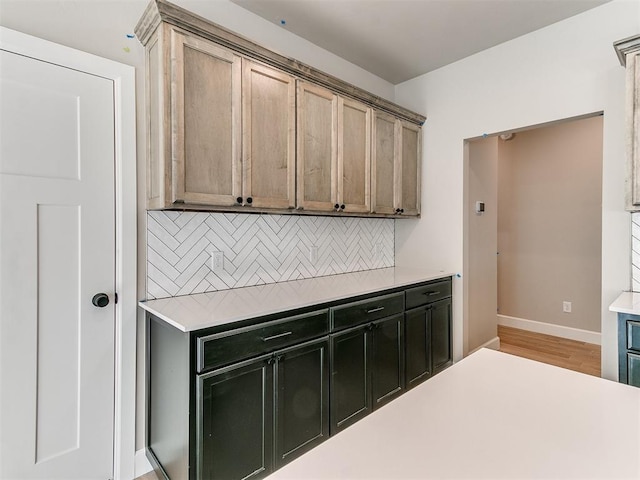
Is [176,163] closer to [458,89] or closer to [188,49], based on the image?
[188,49]

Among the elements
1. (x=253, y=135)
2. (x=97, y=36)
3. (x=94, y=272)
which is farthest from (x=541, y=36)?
(x=94, y=272)

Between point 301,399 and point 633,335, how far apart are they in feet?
5.83

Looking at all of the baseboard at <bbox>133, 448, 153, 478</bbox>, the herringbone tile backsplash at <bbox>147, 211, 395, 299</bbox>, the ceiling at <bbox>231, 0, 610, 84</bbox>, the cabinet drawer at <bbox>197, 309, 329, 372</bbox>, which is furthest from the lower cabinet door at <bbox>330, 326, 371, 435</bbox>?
the ceiling at <bbox>231, 0, 610, 84</bbox>

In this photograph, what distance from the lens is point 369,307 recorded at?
2.32 metres

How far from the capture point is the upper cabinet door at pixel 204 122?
1.78 metres

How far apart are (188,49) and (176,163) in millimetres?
611

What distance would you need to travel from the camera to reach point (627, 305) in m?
1.88

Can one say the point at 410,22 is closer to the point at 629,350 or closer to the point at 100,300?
the point at 629,350

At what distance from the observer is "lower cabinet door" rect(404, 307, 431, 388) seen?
8.77ft

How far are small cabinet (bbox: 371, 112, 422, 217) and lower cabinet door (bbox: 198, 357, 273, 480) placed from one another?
5.63 ft

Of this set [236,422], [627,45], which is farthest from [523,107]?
[236,422]

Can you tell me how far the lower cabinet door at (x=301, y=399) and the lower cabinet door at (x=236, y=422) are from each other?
65 mm

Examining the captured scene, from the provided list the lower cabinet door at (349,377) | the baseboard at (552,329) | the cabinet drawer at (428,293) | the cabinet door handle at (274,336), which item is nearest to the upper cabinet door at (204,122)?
the cabinet door handle at (274,336)

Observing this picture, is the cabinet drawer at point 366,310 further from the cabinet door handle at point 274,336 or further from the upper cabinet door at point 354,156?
the upper cabinet door at point 354,156
